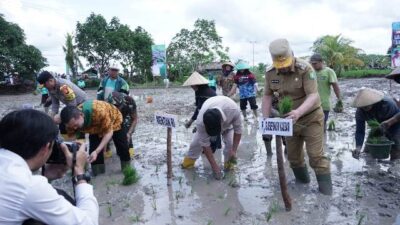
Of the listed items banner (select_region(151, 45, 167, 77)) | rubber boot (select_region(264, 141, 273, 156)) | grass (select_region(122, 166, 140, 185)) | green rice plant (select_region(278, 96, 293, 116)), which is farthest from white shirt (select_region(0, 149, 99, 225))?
banner (select_region(151, 45, 167, 77))

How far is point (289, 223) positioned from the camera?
399cm

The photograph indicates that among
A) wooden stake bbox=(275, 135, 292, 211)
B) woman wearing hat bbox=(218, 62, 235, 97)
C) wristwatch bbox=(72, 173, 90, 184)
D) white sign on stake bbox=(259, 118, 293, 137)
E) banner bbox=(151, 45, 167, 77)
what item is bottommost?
wooden stake bbox=(275, 135, 292, 211)

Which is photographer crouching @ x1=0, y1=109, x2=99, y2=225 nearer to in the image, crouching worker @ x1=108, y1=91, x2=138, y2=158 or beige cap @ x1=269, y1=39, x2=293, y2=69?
beige cap @ x1=269, y1=39, x2=293, y2=69

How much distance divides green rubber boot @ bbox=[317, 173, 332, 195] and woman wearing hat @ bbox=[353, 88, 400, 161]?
A: 1.21m

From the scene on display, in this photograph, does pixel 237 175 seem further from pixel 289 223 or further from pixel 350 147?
pixel 350 147

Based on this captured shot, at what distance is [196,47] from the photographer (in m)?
38.6

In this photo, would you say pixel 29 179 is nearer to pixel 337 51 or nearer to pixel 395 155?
pixel 395 155

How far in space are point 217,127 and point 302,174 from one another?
1.30m

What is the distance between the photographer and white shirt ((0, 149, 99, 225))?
180 centimetres

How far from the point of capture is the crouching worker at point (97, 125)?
451 centimetres

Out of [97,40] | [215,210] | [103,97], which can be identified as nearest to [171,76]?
[97,40]

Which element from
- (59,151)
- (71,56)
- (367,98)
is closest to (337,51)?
(71,56)

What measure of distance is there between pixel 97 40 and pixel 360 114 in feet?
119

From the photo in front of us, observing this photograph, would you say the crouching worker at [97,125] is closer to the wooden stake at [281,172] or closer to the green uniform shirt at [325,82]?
the wooden stake at [281,172]
